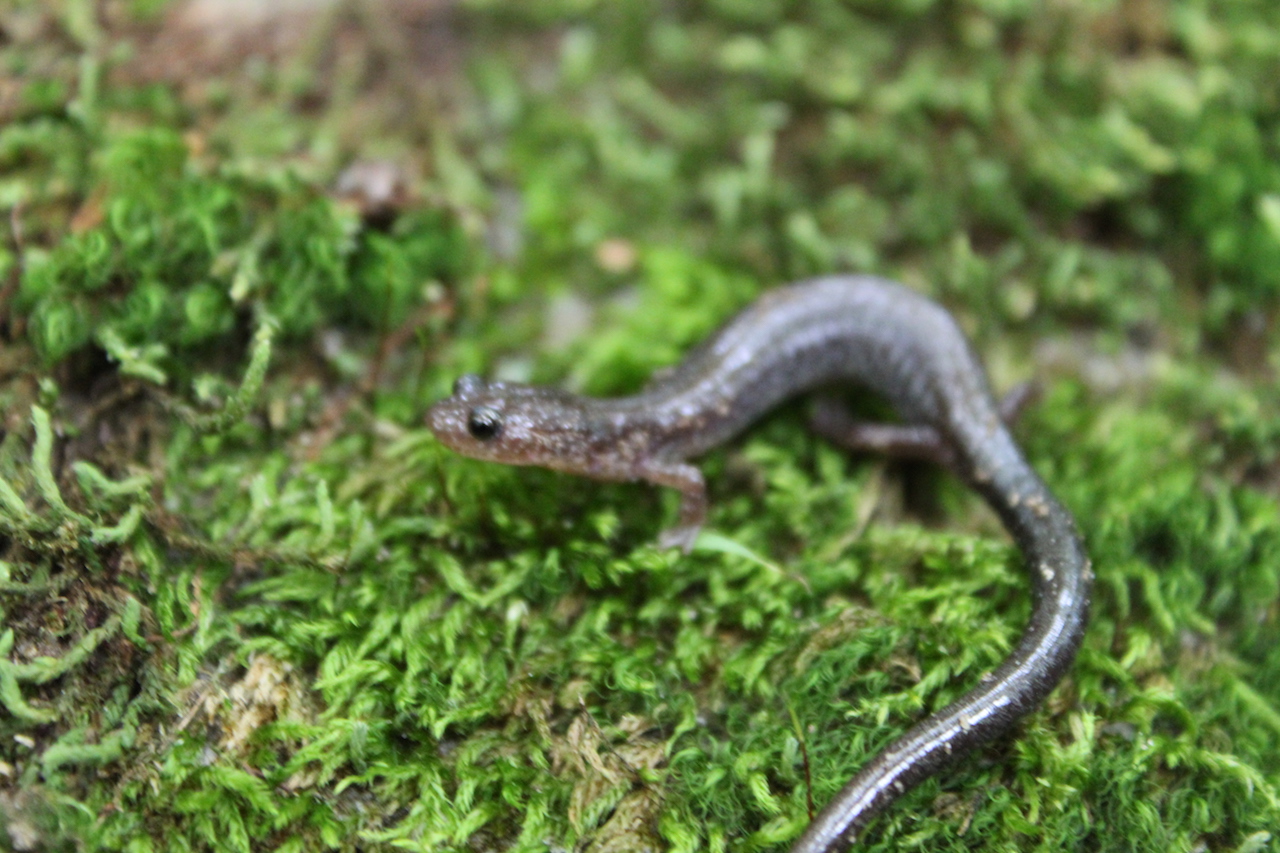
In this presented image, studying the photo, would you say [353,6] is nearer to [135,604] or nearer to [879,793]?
[135,604]


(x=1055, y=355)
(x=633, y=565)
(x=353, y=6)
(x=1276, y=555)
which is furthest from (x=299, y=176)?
(x=1276, y=555)

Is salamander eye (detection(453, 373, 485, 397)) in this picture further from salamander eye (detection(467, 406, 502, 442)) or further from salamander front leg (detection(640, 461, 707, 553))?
salamander front leg (detection(640, 461, 707, 553))

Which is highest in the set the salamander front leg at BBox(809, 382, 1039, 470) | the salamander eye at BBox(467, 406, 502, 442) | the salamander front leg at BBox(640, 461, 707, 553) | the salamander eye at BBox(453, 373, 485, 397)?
the salamander eye at BBox(453, 373, 485, 397)

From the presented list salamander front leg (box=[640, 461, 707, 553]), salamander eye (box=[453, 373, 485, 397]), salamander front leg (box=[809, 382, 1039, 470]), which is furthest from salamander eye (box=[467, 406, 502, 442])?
salamander front leg (box=[809, 382, 1039, 470])

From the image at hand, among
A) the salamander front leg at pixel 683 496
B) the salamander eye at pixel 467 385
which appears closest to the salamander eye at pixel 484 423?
the salamander eye at pixel 467 385

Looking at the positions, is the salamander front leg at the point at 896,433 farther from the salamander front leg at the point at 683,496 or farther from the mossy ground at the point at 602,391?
the salamander front leg at the point at 683,496

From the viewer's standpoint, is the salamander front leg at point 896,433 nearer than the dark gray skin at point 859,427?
No
